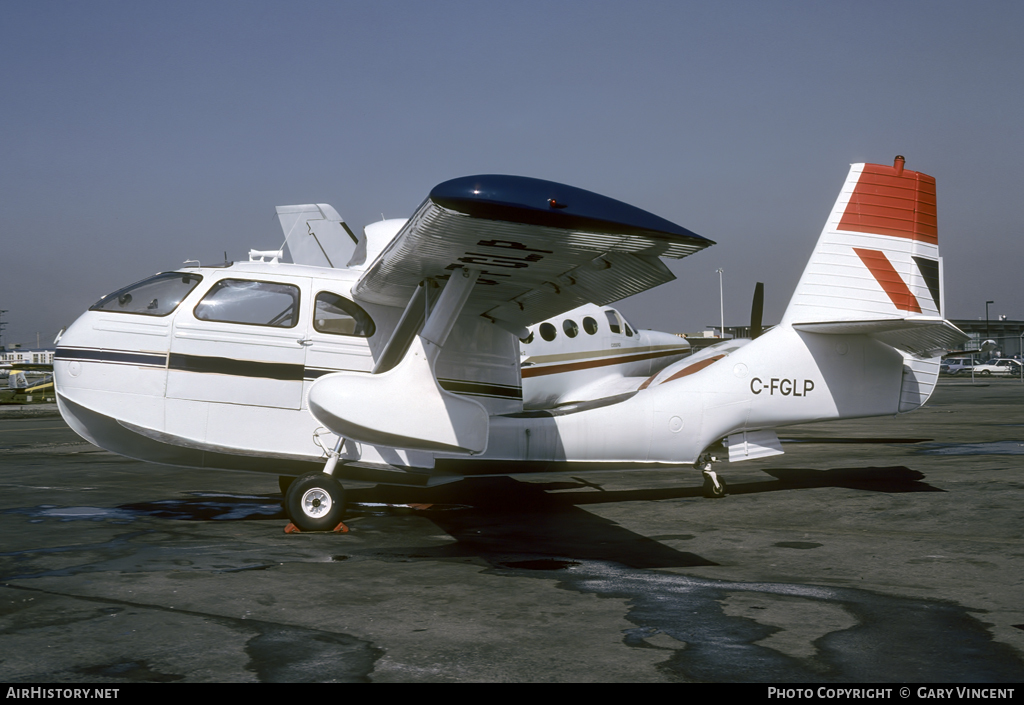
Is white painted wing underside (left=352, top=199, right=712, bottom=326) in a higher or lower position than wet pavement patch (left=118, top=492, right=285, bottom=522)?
higher

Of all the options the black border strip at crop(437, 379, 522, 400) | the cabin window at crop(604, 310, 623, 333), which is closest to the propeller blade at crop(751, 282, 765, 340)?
the cabin window at crop(604, 310, 623, 333)

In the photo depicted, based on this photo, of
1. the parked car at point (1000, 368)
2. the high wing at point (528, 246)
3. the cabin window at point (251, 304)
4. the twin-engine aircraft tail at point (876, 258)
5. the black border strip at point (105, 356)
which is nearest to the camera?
the high wing at point (528, 246)

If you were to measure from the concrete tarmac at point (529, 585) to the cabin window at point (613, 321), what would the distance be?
4.40 metres

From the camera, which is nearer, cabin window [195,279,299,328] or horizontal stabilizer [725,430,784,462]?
cabin window [195,279,299,328]

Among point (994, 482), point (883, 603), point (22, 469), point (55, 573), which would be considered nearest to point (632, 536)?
point (883, 603)

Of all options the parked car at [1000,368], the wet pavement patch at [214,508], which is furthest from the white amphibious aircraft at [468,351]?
the parked car at [1000,368]

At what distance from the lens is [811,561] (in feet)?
21.4

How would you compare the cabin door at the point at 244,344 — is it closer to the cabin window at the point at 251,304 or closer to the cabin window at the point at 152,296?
the cabin window at the point at 251,304

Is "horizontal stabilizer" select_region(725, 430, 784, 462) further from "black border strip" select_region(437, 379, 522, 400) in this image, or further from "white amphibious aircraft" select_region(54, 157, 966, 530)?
"black border strip" select_region(437, 379, 522, 400)

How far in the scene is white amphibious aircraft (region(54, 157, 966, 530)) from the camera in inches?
263

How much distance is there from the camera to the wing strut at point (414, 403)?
287 inches

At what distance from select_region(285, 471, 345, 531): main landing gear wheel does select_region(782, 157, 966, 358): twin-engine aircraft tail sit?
247 inches
